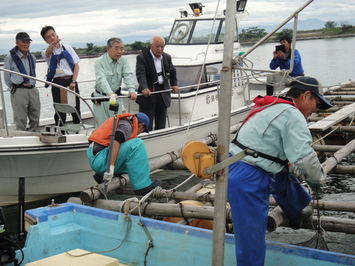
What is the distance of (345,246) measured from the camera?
7.21 meters

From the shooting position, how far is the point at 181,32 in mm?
12641

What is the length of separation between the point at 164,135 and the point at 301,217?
17.9ft

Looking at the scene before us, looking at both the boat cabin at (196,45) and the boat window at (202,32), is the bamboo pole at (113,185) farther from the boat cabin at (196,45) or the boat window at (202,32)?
the boat window at (202,32)

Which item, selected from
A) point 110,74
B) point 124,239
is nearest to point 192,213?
point 124,239

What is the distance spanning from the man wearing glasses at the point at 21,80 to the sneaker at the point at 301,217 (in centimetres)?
567

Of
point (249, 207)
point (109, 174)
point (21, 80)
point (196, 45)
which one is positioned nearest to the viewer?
point (249, 207)

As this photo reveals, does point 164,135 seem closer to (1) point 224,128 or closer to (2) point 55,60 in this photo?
(2) point 55,60

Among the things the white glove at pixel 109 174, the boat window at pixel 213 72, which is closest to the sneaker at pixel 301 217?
the white glove at pixel 109 174

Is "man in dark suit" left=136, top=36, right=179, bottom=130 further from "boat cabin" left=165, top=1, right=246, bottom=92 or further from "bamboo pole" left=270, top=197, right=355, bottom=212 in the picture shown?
"bamboo pole" left=270, top=197, right=355, bottom=212

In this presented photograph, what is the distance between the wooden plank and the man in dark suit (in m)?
2.66

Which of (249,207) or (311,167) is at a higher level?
(311,167)

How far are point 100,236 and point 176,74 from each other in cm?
575

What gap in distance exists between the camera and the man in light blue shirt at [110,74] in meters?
9.04

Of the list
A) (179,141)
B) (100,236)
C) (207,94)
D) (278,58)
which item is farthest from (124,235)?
(278,58)
